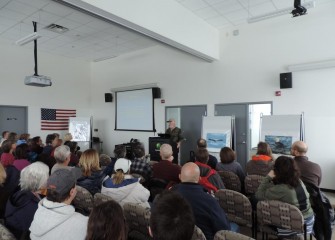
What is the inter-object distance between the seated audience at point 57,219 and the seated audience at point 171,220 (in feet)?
1.88

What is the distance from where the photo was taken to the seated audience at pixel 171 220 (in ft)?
4.04

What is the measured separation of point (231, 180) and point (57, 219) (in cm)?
251

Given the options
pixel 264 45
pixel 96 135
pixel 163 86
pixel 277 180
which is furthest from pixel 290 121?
pixel 96 135

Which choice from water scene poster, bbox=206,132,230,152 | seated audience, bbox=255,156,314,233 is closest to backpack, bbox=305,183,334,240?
seated audience, bbox=255,156,314,233

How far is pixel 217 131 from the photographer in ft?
21.7

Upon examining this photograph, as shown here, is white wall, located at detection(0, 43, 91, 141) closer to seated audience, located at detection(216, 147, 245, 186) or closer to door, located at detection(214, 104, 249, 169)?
door, located at detection(214, 104, 249, 169)

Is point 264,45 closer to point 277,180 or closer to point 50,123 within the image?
point 277,180

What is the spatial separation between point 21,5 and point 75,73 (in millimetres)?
4619

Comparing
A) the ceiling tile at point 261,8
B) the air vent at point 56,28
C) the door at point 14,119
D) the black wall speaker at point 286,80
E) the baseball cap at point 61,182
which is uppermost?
the ceiling tile at point 261,8

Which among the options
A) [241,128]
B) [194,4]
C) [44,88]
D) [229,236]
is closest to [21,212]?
[229,236]

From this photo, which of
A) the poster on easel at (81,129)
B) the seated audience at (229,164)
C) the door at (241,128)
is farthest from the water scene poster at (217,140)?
the poster on easel at (81,129)

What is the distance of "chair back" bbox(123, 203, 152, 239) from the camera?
2.16 m

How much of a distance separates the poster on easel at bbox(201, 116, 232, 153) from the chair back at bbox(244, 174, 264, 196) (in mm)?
3010

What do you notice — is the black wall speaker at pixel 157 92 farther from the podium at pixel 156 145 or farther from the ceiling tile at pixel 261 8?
the ceiling tile at pixel 261 8
